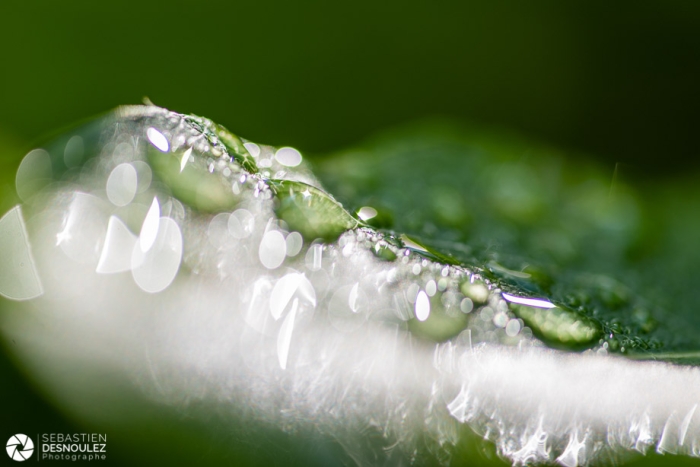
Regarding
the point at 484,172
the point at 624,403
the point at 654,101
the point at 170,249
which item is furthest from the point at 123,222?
the point at 654,101

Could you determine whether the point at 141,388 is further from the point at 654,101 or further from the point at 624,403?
the point at 654,101

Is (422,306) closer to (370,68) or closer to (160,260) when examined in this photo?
(160,260)

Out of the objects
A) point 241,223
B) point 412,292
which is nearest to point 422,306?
point 412,292

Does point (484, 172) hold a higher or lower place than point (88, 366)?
higher

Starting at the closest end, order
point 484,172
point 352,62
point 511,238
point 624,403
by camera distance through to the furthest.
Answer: point 624,403 < point 511,238 < point 484,172 < point 352,62

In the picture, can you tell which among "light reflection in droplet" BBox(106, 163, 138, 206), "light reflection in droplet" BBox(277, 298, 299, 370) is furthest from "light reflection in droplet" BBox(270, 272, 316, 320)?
"light reflection in droplet" BBox(106, 163, 138, 206)

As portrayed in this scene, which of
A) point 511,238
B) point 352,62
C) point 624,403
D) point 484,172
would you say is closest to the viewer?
point 624,403

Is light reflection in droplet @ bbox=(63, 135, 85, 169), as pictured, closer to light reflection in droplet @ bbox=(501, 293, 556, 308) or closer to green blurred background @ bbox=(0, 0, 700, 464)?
light reflection in droplet @ bbox=(501, 293, 556, 308)
